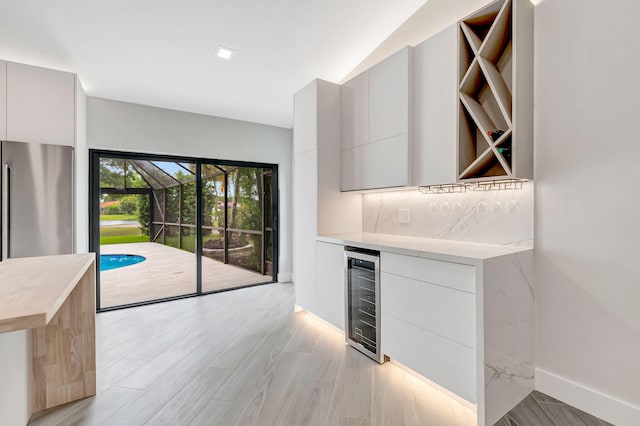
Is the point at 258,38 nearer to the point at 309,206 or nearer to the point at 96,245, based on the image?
the point at 309,206

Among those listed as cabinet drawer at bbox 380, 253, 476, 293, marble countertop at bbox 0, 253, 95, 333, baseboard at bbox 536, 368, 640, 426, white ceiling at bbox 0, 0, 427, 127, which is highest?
A: white ceiling at bbox 0, 0, 427, 127

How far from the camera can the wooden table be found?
4.42ft

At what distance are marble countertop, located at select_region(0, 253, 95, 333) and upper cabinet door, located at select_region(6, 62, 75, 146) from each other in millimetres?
1722

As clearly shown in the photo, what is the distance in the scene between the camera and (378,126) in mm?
2680

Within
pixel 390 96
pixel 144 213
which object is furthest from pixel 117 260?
pixel 390 96

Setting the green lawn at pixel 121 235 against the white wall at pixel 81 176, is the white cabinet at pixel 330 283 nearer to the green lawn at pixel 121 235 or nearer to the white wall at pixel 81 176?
the white wall at pixel 81 176

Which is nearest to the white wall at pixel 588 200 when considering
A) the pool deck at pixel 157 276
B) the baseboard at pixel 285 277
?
the baseboard at pixel 285 277

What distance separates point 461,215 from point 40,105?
151 inches

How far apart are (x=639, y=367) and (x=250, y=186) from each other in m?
4.35

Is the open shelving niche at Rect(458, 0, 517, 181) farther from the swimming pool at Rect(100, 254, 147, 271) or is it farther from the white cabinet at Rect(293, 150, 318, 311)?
the swimming pool at Rect(100, 254, 147, 271)

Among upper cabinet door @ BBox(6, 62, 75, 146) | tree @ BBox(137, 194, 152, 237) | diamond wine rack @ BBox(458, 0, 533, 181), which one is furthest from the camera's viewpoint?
tree @ BBox(137, 194, 152, 237)

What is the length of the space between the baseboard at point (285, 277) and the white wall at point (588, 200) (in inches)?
133

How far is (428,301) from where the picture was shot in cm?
192

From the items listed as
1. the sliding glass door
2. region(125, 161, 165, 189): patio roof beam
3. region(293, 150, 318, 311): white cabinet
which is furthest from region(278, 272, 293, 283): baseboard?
region(125, 161, 165, 189): patio roof beam
